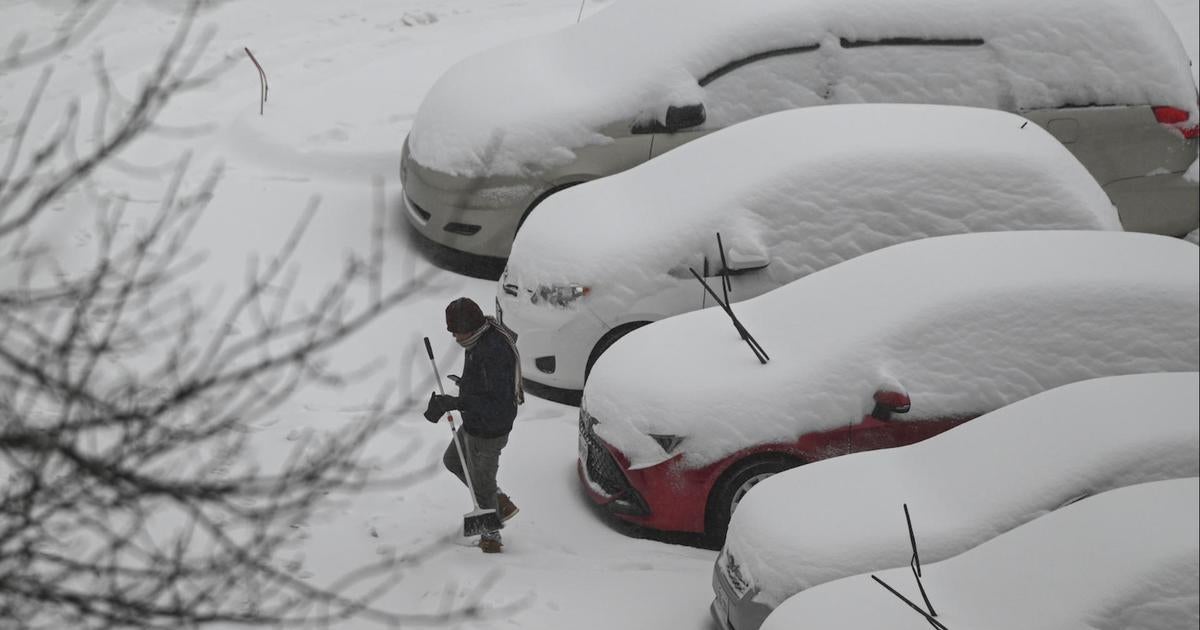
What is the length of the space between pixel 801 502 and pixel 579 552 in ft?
4.48

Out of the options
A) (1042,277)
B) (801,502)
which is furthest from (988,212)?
(801,502)

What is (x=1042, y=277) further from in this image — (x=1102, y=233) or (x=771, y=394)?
(x=771, y=394)

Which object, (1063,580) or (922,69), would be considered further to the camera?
(922,69)

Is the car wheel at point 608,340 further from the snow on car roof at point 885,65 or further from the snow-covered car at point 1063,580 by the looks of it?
the snow-covered car at point 1063,580

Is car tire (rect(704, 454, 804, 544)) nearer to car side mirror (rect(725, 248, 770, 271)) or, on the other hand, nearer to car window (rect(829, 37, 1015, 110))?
car side mirror (rect(725, 248, 770, 271))

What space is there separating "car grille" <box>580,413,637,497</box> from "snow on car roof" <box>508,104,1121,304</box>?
0.99 m

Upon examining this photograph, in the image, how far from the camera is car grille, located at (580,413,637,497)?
20.3 feet

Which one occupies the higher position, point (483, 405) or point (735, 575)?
point (483, 405)

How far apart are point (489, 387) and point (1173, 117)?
18.3 feet

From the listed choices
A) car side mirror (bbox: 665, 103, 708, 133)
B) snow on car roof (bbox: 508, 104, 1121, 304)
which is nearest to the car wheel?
snow on car roof (bbox: 508, 104, 1121, 304)

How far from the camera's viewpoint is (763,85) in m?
8.54

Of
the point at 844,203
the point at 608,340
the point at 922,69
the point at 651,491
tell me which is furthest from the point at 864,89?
the point at 651,491

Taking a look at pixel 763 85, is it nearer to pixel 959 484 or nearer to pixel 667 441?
pixel 667 441

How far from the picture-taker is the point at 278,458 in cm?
677
